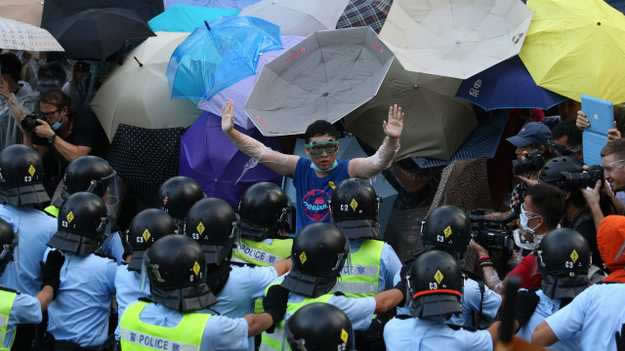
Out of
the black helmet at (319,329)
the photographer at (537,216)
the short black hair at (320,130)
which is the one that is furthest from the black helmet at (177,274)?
the short black hair at (320,130)

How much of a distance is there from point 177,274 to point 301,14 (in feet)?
18.2

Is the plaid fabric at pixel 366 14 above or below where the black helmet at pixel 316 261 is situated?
below

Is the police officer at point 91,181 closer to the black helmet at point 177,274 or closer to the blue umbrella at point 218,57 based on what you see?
the blue umbrella at point 218,57

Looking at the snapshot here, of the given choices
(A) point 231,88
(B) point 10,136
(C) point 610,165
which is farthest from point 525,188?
(B) point 10,136

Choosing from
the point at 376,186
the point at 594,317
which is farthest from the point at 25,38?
the point at 594,317

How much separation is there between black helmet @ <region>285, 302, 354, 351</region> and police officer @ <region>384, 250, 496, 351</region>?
1.94 feet

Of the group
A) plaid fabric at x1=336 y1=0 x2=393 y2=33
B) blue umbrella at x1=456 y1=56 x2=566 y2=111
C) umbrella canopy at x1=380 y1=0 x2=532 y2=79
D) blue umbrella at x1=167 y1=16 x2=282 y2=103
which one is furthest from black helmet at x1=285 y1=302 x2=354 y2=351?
plaid fabric at x1=336 y1=0 x2=393 y2=33

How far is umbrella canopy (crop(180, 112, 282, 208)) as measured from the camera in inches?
396

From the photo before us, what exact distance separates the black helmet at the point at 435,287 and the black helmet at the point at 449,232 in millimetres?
872

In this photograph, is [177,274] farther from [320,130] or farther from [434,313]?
[320,130]

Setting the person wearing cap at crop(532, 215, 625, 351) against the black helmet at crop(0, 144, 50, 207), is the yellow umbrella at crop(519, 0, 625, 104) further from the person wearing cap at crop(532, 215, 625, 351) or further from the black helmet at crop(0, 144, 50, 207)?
the black helmet at crop(0, 144, 50, 207)

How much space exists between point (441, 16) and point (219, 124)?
7.22 feet

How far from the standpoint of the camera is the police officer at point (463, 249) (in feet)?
22.2

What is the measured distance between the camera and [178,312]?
605 cm
